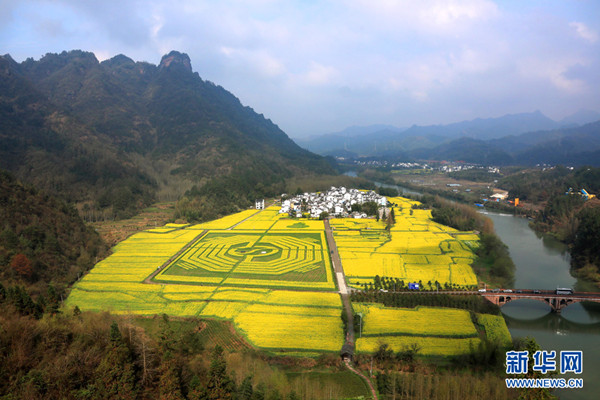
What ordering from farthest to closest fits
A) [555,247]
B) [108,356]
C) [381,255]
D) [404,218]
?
[404,218] → [555,247] → [381,255] → [108,356]

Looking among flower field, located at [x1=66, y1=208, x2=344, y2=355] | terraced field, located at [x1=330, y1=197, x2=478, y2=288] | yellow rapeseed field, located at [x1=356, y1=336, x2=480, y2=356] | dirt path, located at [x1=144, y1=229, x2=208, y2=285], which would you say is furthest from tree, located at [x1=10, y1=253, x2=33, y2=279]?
terraced field, located at [x1=330, y1=197, x2=478, y2=288]

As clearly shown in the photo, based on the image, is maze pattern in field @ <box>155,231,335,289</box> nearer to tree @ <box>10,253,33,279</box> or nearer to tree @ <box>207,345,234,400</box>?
tree @ <box>10,253,33,279</box>

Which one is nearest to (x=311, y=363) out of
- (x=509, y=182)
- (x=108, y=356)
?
(x=108, y=356)

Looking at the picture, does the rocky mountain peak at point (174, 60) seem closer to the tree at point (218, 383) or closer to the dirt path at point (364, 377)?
the dirt path at point (364, 377)

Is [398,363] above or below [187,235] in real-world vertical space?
below

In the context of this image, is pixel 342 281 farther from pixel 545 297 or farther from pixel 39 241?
pixel 39 241

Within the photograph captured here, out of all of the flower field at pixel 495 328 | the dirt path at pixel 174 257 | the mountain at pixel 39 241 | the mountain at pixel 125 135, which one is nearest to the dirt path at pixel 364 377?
the flower field at pixel 495 328

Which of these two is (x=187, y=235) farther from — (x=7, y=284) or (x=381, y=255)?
(x=381, y=255)

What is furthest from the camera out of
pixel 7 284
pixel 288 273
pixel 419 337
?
pixel 288 273
